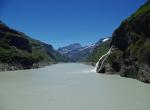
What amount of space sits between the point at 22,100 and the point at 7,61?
110m

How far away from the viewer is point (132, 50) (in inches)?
3199

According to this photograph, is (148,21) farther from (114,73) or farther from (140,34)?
(114,73)

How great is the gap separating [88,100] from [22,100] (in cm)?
981

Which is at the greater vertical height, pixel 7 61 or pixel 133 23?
pixel 133 23

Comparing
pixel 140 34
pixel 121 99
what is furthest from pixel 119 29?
pixel 121 99

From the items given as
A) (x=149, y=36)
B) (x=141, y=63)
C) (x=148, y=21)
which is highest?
(x=148, y=21)

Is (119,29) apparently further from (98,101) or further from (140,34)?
(98,101)

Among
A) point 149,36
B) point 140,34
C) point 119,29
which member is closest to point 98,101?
point 149,36

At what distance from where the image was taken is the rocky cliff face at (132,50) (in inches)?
2685

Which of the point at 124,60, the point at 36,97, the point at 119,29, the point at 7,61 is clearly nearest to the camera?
the point at 36,97

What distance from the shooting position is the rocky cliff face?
224 ft

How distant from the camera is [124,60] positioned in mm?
89750

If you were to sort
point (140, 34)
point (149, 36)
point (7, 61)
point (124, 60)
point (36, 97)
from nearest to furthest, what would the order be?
point (36, 97)
point (149, 36)
point (140, 34)
point (124, 60)
point (7, 61)

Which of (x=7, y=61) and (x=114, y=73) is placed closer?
(x=114, y=73)
